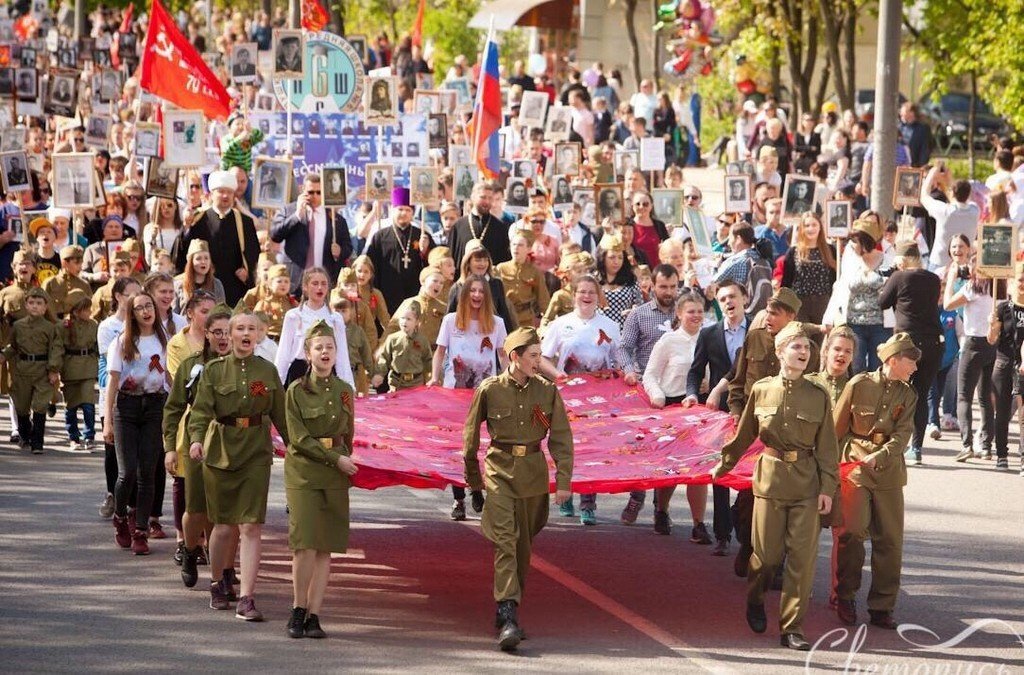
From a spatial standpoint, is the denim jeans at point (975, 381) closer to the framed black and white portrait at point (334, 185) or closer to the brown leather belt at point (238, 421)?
the framed black and white portrait at point (334, 185)

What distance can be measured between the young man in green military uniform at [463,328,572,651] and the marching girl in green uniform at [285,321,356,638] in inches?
27.7

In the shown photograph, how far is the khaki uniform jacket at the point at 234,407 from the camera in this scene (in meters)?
10.4

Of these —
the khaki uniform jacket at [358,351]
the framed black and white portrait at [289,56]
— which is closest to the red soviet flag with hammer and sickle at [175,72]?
the framed black and white portrait at [289,56]

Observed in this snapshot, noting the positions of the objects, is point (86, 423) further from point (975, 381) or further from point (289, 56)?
point (289, 56)

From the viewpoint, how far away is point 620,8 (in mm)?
55656

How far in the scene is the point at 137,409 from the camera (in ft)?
39.2

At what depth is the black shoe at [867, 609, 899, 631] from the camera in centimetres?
1039

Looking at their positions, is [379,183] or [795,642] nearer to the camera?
[795,642]

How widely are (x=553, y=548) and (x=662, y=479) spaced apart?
1944 millimetres

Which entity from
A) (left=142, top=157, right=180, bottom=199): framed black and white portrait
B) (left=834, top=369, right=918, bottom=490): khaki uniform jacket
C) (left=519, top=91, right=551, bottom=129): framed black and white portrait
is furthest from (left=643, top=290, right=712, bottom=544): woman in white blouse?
(left=519, top=91, right=551, bottom=129): framed black and white portrait

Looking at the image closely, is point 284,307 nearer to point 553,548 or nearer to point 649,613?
point 553,548

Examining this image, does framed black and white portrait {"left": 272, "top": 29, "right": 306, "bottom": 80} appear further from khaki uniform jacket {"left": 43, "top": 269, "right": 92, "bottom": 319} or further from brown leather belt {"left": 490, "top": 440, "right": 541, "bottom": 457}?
brown leather belt {"left": 490, "top": 440, "right": 541, "bottom": 457}

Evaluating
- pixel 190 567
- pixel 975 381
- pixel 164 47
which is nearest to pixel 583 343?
pixel 190 567

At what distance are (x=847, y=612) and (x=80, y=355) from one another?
7957 mm
